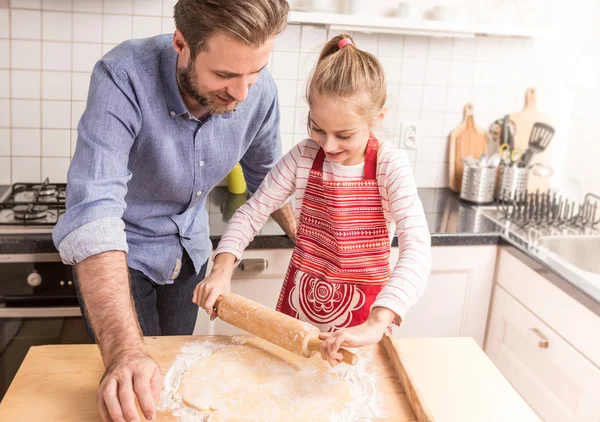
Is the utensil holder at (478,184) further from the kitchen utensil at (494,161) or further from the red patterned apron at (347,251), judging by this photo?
the red patterned apron at (347,251)

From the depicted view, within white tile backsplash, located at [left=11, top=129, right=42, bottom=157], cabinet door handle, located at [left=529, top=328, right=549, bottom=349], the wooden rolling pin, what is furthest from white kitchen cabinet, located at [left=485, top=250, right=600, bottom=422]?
white tile backsplash, located at [left=11, top=129, right=42, bottom=157]

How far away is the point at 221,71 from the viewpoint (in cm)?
117

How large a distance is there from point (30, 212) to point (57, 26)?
2.05ft

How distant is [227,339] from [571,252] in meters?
1.28

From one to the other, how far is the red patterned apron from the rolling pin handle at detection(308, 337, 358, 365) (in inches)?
9.2

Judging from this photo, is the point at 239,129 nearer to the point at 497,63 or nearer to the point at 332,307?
the point at 332,307

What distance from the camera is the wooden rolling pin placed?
3.59ft

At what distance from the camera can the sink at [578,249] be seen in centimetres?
198

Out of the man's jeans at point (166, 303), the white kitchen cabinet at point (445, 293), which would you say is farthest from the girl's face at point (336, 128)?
the white kitchen cabinet at point (445, 293)

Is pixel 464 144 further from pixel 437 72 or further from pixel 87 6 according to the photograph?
pixel 87 6

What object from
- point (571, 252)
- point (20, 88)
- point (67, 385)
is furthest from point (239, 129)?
point (571, 252)

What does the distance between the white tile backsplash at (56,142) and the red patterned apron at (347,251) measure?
106 centimetres

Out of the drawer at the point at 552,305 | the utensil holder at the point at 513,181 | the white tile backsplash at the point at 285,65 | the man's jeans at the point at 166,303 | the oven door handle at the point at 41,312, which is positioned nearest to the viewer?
the man's jeans at the point at 166,303

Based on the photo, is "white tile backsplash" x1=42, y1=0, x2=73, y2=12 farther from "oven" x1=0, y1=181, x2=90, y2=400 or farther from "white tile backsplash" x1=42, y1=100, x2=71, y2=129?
"oven" x1=0, y1=181, x2=90, y2=400
